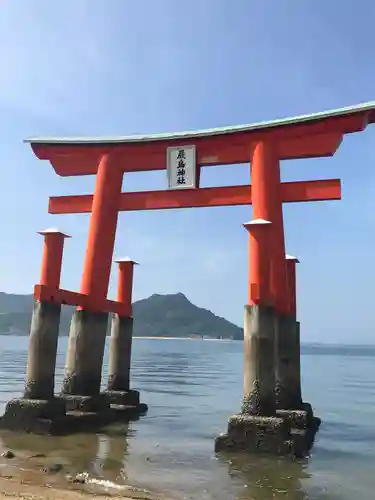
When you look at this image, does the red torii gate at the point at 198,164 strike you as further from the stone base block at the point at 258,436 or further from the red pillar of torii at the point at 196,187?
the stone base block at the point at 258,436

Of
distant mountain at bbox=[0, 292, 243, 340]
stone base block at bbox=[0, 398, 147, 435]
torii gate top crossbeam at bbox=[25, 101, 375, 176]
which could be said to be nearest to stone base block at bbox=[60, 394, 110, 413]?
stone base block at bbox=[0, 398, 147, 435]

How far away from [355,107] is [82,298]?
6572 mm

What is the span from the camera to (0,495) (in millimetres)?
5703

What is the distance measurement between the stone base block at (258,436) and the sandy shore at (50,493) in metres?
2.38

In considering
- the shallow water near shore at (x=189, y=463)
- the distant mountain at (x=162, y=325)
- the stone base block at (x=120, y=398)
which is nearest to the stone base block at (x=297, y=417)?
the shallow water near shore at (x=189, y=463)

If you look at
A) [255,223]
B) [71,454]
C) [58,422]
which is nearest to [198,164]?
[255,223]

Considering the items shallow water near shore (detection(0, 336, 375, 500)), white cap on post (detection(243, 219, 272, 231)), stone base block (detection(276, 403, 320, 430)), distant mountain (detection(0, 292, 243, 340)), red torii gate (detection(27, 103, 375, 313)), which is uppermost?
distant mountain (detection(0, 292, 243, 340))

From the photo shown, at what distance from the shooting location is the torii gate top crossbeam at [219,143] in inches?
401

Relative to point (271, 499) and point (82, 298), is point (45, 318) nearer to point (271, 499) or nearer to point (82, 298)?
point (82, 298)

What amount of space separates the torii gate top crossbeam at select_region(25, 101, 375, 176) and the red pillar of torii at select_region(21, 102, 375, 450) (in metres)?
0.02

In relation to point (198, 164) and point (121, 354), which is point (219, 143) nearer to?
point (198, 164)

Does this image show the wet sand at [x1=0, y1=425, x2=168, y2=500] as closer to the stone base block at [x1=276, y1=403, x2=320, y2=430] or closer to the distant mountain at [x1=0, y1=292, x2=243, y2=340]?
the stone base block at [x1=276, y1=403, x2=320, y2=430]

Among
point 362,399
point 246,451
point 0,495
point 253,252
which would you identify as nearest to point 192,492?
point 246,451

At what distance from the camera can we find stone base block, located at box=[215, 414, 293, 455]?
8.26 metres
